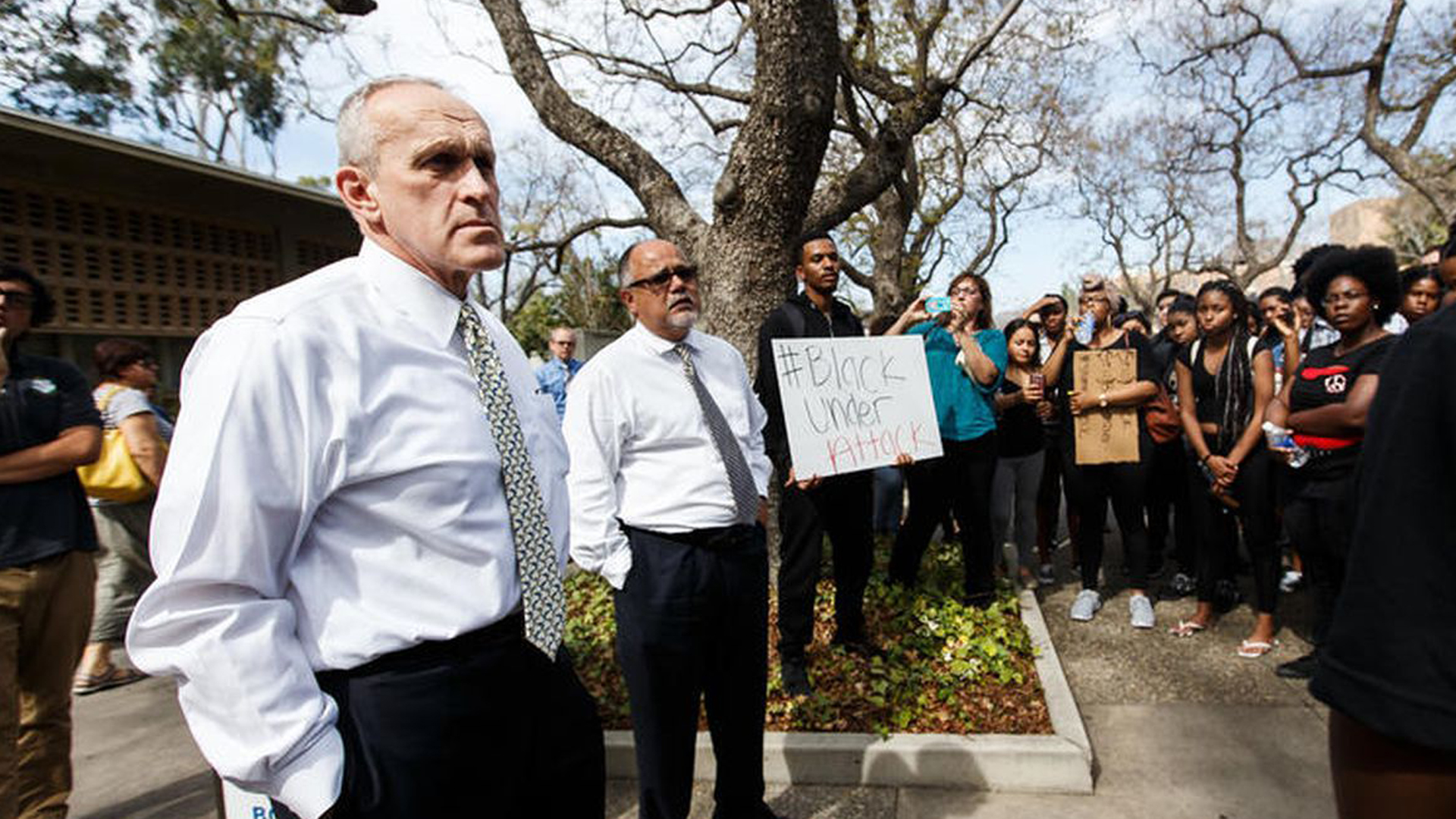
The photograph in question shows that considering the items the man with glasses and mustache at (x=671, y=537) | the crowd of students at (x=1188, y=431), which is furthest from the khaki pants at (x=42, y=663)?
the crowd of students at (x=1188, y=431)

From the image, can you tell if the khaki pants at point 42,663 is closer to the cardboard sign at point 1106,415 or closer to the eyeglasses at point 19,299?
the eyeglasses at point 19,299

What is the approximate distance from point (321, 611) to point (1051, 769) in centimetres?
292

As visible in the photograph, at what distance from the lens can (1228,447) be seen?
15.3 ft

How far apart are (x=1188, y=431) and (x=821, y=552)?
101 inches

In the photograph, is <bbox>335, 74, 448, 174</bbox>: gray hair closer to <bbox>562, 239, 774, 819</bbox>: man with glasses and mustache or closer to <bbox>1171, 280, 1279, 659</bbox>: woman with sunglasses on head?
<bbox>562, 239, 774, 819</bbox>: man with glasses and mustache

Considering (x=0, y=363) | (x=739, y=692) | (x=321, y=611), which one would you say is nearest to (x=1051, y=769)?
(x=739, y=692)

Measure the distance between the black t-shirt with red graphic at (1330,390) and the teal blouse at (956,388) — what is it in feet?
5.00

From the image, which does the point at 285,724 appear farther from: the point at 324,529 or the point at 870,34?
the point at 870,34

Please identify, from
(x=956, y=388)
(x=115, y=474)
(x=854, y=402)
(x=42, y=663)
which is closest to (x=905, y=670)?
(x=854, y=402)

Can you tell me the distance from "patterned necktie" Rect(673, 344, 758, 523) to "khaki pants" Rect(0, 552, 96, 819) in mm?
2548

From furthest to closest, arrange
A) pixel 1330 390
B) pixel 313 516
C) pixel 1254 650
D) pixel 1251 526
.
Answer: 1. pixel 1251 526
2. pixel 1254 650
3. pixel 1330 390
4. pixel 313 516

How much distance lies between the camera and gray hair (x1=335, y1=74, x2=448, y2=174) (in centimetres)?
146

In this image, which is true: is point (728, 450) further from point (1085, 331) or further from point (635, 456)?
point (1085, 331)

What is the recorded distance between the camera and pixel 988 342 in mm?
4844
